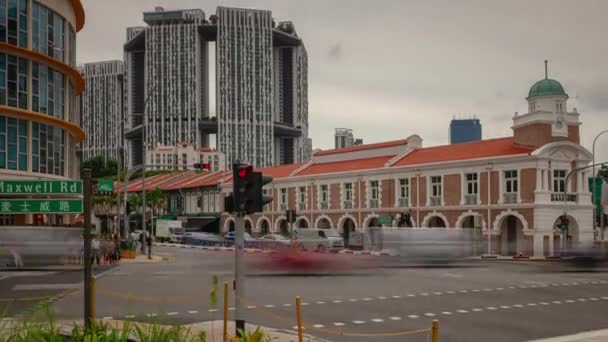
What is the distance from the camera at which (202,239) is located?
222ft

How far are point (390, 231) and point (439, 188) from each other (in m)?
15.7

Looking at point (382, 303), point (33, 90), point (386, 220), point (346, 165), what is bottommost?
point (382, 303)

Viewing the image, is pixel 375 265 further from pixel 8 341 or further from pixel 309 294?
pixel 8 341

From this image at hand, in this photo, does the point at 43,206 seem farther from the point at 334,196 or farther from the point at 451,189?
the point at 334,196

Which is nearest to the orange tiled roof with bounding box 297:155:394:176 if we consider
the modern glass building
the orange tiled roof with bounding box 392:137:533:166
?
the orange tiled roof with bounding box 392:137:533:166

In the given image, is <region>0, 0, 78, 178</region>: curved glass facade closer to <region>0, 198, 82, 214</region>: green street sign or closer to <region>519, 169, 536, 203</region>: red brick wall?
<region>0, 198, 82, 214</region>: green street sign

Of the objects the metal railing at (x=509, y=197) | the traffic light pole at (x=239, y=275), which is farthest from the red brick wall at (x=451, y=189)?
the traffic light pole at (x=239, y=275)

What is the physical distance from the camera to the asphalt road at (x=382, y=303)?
1540 cm

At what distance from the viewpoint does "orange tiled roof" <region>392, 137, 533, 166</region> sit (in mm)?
53312

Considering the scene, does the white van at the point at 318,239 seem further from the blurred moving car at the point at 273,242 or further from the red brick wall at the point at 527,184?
the red brick wall at the point at 527,184

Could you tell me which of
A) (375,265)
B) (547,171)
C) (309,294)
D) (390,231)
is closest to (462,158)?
(547,171)

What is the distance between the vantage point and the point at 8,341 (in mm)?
8844

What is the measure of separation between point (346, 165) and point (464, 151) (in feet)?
45.1

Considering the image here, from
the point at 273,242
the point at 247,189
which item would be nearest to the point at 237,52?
the point at 273,242
